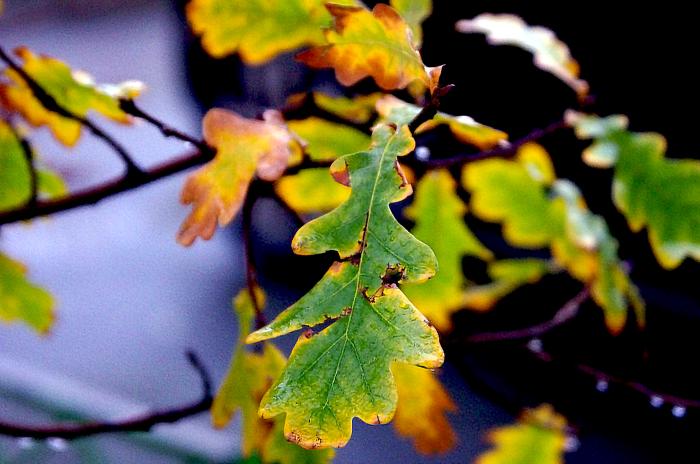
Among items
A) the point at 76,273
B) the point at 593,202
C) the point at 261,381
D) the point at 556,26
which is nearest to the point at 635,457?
the point at 593,202

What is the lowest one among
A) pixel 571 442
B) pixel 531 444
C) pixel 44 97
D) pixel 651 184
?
pixel 571 442

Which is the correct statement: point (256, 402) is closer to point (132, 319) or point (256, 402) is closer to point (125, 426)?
point (125, 426)

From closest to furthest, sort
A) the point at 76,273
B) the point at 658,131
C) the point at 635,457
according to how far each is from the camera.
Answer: the point at 658,131 < the point at 635,457 < the point at 76,273

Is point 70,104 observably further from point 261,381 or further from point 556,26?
point 556,26

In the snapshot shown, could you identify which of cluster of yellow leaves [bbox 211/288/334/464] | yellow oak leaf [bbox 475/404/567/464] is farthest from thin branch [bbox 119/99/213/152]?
yellow oak leaf [bbox 475/404/567/464]

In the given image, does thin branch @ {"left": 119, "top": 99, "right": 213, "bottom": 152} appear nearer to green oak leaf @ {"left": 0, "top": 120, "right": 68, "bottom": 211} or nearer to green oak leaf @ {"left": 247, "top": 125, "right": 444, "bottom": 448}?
green oak leaf @ {"left": 247, "top": 125, "right": 444, "bottom": 448}

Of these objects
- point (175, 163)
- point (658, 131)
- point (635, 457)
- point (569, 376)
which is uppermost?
point (175, 163)

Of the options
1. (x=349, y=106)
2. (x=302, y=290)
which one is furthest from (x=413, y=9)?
(x=302, y=290)
